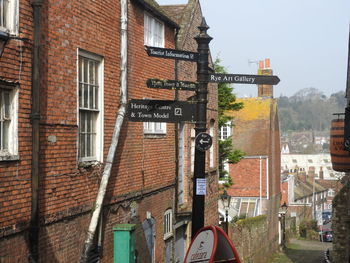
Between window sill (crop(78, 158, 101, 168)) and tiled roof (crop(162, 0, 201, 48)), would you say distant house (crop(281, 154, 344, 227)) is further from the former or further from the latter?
window sill (crop(78, 158, 101, 168))

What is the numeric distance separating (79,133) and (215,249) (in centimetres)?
395

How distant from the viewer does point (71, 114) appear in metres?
8.28

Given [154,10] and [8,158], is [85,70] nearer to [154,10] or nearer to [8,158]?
[8,158]

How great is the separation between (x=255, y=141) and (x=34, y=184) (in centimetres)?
2903

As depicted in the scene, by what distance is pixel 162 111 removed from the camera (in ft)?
25.4

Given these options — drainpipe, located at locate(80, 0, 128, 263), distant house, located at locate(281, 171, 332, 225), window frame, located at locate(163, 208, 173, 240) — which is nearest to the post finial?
drainpipe, located at locate(80, 0, 128, 263)

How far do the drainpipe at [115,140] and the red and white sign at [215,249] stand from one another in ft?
9.98

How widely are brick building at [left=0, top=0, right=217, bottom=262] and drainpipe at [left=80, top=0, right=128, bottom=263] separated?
3 cm

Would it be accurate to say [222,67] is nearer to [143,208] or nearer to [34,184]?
[143,208]

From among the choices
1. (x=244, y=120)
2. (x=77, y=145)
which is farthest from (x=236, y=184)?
(x=77, y=145)

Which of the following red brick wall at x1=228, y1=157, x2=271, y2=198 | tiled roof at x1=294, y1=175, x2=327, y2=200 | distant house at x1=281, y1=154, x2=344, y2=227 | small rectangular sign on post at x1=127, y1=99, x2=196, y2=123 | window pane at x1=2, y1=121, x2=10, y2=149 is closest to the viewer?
window pane at x1=2, y1=121, x2=10, y2=149

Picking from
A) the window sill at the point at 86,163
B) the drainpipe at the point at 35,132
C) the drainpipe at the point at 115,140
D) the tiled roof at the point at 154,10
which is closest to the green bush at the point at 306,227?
the tiled roof at the point at 154,10

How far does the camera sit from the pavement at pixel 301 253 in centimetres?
2977

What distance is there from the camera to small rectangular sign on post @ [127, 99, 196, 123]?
773 centimetres
